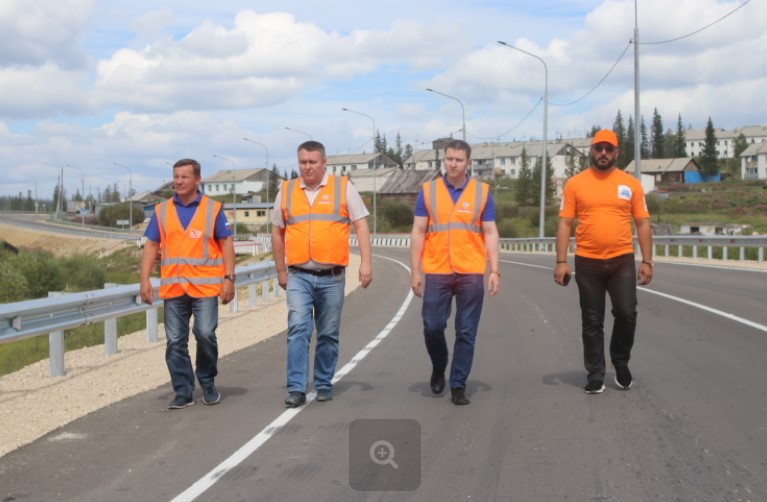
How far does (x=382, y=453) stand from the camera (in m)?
6.27

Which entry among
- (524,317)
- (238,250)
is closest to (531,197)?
(238,250)

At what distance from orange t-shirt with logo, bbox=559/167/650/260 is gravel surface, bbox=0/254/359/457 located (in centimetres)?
447

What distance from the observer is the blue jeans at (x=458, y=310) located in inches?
310

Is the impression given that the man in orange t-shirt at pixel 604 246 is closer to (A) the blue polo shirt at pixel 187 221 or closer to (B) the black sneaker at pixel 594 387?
(B) the black sneaker at pixel 594 387

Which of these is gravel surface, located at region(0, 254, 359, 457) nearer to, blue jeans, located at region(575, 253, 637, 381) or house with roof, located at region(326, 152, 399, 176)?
blue jeans, located at region(575, 253, 637, 381)

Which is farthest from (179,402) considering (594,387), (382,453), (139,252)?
(139,252)

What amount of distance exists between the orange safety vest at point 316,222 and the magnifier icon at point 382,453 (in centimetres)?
205

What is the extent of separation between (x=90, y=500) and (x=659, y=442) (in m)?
3.62

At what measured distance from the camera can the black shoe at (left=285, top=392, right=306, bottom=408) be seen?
7918mm

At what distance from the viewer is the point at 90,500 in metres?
5.49

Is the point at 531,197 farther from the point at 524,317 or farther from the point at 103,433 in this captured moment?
the point at 103,433

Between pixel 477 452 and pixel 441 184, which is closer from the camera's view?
pixel 477 452

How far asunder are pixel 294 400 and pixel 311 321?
71 centimetres
